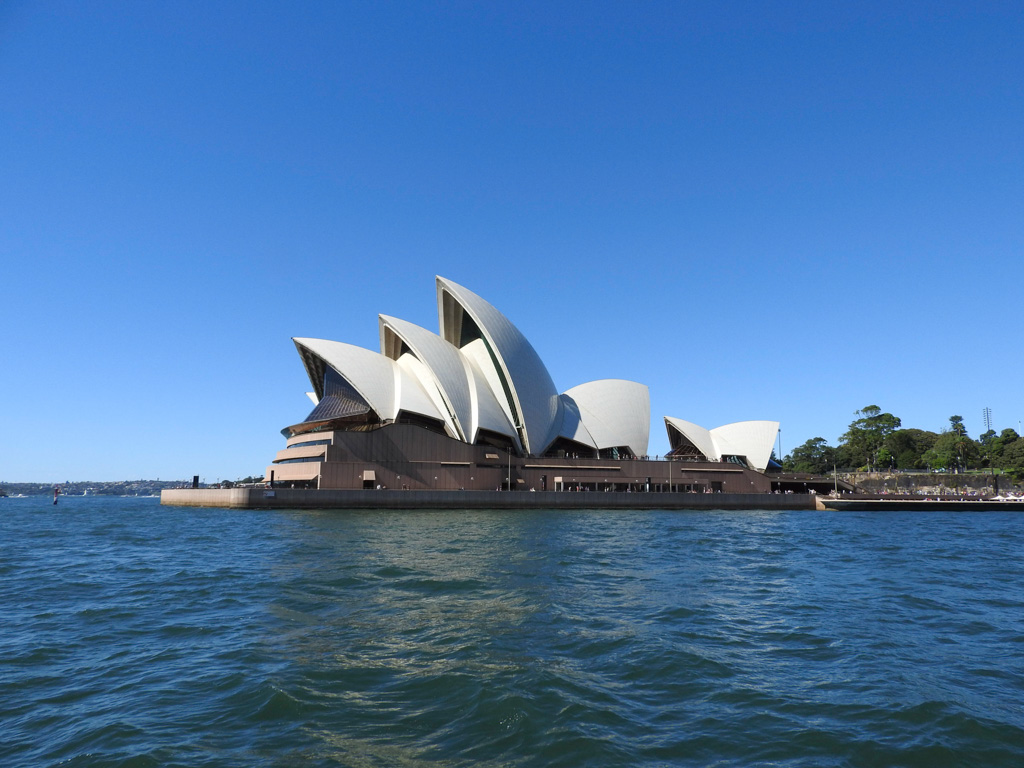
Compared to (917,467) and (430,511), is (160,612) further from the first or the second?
(917,467)

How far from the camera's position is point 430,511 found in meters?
45.0

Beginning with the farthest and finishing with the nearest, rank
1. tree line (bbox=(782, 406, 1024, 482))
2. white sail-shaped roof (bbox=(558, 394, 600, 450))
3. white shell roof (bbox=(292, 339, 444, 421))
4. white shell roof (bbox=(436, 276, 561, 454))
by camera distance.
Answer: tree line (bbox=(782, 406, 1024, 482)) < white sail-shaped roof (bbox=(558, 394, 600, 450)) < white shell roof (bbox=(436, 276, 561, 454)) < white shell roof (bbox=(292, 339, 444, 421))

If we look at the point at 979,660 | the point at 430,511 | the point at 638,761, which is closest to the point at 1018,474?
the point at 430,511

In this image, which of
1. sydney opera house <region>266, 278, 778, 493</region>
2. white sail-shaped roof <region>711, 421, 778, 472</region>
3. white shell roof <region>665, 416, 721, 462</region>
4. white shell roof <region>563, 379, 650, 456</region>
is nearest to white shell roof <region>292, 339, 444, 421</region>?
sydney opera house <region>266, 278, 778, 493</region>

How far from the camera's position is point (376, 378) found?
5016cm

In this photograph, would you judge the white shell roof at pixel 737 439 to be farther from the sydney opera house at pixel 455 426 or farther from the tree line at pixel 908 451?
the tree line at pixel 908 451

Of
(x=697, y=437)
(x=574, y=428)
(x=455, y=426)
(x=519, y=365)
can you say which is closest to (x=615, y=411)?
(x=574, y=428)

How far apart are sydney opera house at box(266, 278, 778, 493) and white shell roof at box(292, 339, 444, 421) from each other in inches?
3.7

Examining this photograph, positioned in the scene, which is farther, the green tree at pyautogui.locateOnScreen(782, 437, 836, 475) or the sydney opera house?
the green tree at pyautogui.locateOnScreen(782, 437, 836, 475)

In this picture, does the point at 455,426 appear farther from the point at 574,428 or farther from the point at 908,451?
the point at 908,451

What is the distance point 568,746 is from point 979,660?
625cm

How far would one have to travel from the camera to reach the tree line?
306 feet

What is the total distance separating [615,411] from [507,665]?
185 feet

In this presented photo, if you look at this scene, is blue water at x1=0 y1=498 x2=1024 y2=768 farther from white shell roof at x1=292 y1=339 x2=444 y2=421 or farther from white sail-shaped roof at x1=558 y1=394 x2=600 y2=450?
white sail-shaped roof at x1=558 y1=394 x2=600 y2=450
